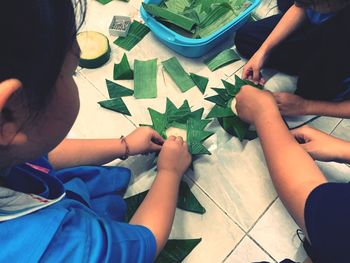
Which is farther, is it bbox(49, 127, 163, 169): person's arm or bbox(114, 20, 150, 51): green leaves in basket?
bbox(114, 20, 150, 51): green leaves in basket

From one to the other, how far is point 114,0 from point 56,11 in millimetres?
977

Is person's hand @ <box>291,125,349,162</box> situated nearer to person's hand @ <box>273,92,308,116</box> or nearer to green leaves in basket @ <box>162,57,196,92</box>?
person's hand @ <box>273,92,308,116</box>

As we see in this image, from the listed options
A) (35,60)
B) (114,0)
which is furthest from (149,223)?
(114,0)

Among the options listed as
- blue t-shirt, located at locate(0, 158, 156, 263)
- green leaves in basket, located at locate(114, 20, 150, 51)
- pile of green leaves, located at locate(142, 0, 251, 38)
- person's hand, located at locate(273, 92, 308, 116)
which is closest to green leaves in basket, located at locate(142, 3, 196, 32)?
pile of green leaves, located at locate(142, 0, 251, 38)

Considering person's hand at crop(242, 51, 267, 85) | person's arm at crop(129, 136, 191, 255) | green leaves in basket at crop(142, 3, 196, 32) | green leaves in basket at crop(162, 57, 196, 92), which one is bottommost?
person's arm at crop(129, 136, 191, 255)

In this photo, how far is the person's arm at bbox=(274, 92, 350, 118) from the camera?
3.09 feet

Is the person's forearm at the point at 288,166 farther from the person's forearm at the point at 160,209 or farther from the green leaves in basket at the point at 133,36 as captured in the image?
the green leaves in basket at the point at 133,36

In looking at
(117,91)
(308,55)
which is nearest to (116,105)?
(117,91)

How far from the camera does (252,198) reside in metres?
0.92

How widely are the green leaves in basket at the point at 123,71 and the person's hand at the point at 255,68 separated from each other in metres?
0.35

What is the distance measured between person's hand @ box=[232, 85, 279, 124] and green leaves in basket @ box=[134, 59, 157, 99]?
28cm

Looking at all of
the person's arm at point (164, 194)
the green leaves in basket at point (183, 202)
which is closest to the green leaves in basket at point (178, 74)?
the person's arm at point (164, 194)

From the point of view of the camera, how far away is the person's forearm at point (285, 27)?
3.09 ft

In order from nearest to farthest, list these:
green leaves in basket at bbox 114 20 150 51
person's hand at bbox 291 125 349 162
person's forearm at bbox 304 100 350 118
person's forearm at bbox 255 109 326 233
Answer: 1. person's forearm at bbox 255 109 326 233
2. person's hand at bbox 291 125 349 162
3. person's forearm at bbox 304 100 350 118
4. green leaves in basket at bbox 114 20 150 51
